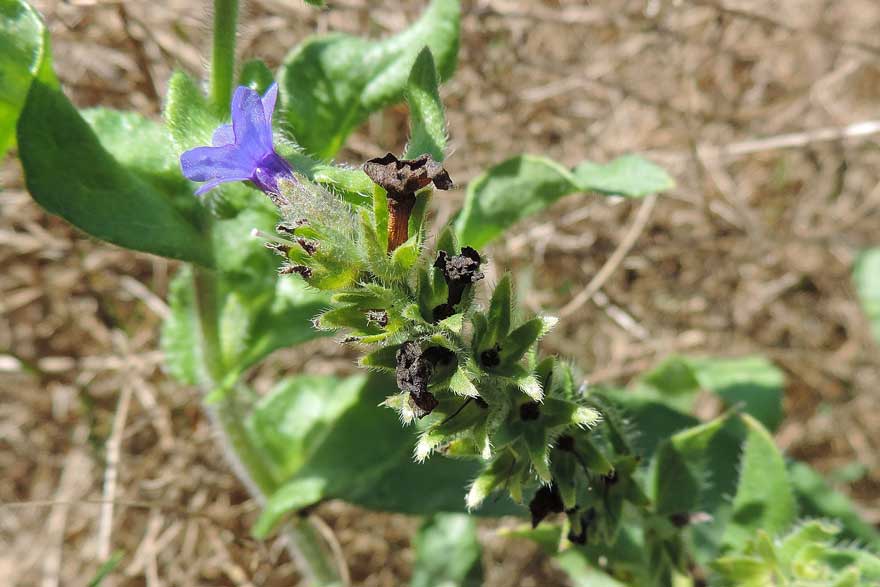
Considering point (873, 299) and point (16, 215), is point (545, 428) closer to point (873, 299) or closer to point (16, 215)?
point (873, 299)

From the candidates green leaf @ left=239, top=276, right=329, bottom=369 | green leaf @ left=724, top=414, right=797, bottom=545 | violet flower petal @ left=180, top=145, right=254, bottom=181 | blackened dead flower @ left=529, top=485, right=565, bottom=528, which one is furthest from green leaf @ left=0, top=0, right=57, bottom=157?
green leaf @ left=724, top=414, right=797, bottom=545

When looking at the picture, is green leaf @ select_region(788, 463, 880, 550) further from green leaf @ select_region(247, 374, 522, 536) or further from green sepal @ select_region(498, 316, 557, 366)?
green sepal @ select_region(498, 316, 557, 366)

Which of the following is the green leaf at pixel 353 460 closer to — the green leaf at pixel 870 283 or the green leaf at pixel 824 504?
the green leaf at pixel 824 504

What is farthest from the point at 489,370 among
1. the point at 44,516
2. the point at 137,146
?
the point at 44,516

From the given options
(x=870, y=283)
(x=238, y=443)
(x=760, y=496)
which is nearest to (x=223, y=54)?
(x=238, y=443)

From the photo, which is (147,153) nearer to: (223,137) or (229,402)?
(223,137)
